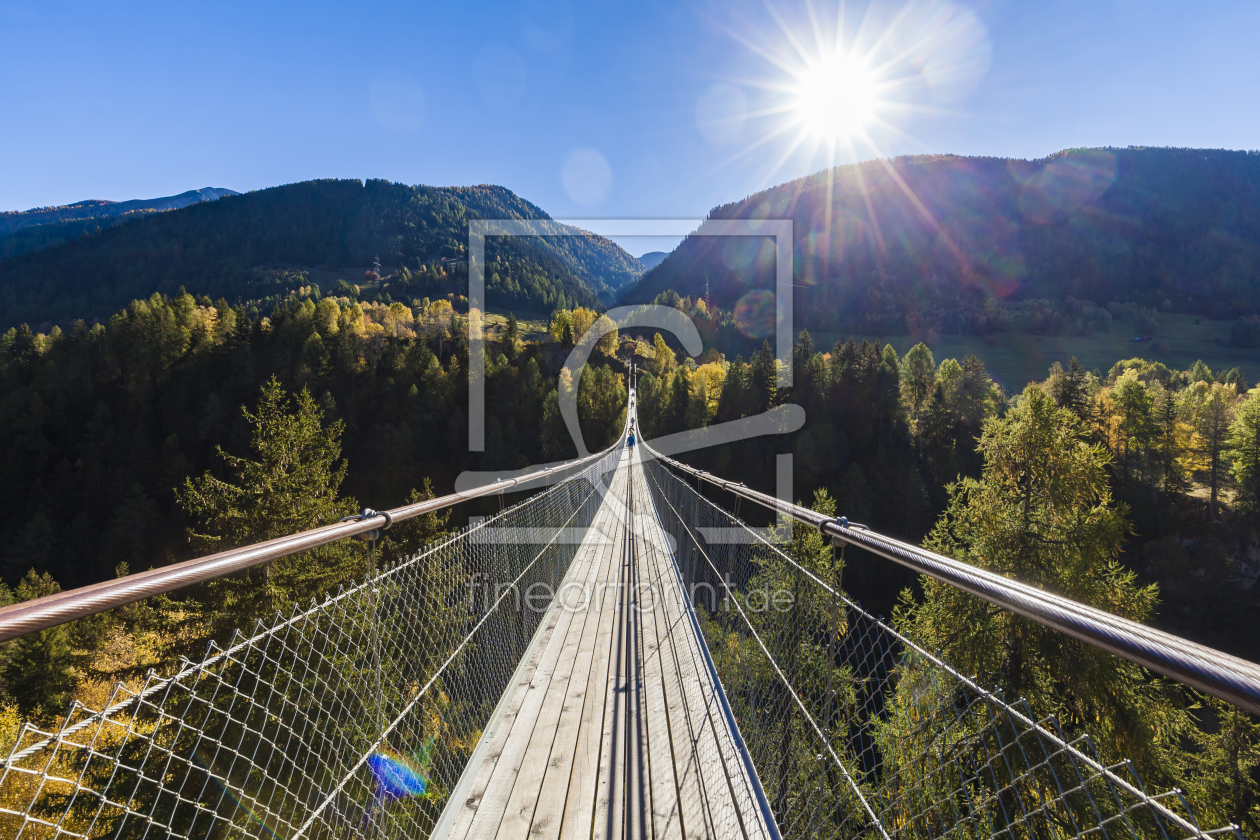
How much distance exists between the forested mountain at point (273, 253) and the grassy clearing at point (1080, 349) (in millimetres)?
56210

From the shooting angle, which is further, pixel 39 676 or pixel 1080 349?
pixel 1080 349

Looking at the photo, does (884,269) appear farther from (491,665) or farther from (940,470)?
(491,665)

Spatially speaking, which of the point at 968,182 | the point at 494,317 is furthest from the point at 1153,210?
the point at 494,317

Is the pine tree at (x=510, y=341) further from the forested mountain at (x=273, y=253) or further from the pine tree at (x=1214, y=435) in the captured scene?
the pine tree at (x=1214, y=435)

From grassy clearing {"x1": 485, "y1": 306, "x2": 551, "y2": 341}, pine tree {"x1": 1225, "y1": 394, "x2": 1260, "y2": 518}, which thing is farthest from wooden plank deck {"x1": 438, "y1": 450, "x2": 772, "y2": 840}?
grassy clearing {"x1": 485, "y1": 306, "x2": 551, "y2": 341}

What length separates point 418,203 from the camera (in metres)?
125

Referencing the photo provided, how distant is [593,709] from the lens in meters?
2.67

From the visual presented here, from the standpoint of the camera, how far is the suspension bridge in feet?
2.98

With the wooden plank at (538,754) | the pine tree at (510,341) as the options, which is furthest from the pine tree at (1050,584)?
the pine tree at (510,341)

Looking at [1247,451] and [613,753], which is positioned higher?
[613,753]

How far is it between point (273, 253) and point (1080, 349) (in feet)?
435

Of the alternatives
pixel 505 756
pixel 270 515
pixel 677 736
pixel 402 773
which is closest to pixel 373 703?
pixel 402 773

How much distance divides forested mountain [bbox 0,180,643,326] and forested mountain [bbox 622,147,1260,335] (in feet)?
88.7

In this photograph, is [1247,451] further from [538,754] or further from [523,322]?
[523,322]
